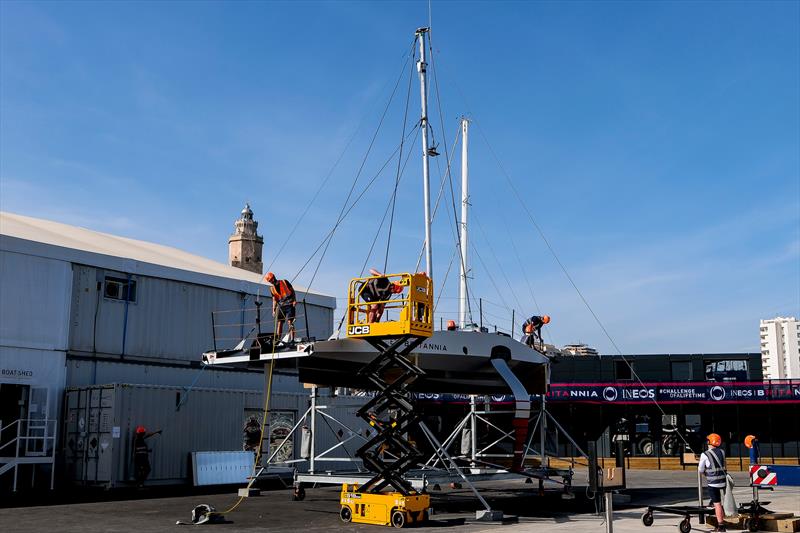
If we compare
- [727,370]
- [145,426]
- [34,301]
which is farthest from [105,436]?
[727,370]

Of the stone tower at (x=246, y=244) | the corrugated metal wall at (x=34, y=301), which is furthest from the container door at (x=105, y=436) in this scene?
the stone tower at (x=246, y=244)

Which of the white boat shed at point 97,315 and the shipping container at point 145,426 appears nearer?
the shipping container at point 145,426

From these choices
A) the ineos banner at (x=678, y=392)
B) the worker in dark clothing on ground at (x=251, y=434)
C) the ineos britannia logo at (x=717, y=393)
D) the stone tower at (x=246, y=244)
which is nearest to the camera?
the worker in dark clothing on ground at (x=251, y=434)

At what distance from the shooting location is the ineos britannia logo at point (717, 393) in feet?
134

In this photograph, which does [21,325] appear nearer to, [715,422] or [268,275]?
[268,275]

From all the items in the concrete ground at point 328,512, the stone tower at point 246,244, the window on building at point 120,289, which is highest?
the stone tower at point 246,244

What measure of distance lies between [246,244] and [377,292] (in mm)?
92089

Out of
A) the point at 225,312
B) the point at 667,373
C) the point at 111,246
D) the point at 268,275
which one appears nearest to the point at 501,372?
the point at 268,275

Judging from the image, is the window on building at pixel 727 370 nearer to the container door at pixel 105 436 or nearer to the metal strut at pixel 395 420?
the metal strut at pixel 395 420

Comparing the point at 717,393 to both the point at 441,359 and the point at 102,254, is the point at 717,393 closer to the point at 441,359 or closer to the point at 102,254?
the point at 441,359

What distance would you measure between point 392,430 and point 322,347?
291 centimetres

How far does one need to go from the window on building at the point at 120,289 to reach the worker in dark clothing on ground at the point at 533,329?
49.4ft

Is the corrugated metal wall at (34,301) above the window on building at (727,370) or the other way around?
above

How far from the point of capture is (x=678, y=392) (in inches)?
1630
